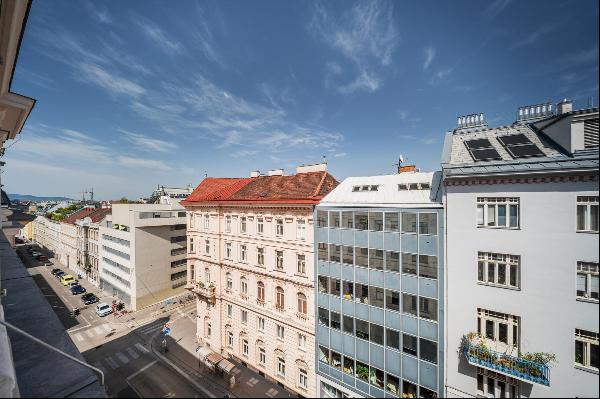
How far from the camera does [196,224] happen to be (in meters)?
14.3

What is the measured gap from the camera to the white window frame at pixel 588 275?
525 cm

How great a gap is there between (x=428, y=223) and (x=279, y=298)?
23.4 feet

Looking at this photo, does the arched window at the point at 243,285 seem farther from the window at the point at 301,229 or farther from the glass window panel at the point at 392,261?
the glass window panel at the point at 392,261

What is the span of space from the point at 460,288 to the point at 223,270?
1051 centimetres

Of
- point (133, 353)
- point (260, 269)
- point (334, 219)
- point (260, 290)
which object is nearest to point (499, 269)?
point (334, 219)

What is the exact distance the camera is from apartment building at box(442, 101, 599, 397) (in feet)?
17.5

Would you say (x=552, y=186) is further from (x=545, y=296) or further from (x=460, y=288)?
(x=460, y=288)

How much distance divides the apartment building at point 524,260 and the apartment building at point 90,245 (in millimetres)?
30655

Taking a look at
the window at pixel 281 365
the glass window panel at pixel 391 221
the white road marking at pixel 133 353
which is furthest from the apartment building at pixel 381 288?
the white road marking at pixel 133 353

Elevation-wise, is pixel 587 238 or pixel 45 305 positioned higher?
pixel 587 238

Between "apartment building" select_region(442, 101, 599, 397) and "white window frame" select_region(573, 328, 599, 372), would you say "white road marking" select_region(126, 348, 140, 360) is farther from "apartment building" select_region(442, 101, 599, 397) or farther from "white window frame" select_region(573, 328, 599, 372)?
"white window frame" select_region(573, 328, 599, 372)

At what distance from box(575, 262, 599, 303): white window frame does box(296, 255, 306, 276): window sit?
790cm

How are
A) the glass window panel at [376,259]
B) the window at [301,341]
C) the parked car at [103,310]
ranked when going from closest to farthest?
the glass window panel at [376,259]
the window at [301,341]
the parked car at [103,310]

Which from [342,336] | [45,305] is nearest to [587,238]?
[342,336]
